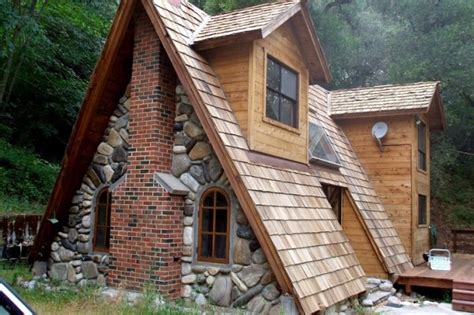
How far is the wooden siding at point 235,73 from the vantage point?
7.39 metres

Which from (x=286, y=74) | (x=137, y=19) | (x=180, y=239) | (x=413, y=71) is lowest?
(x=180, y=239)

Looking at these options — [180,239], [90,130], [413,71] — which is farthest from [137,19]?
[413,71]

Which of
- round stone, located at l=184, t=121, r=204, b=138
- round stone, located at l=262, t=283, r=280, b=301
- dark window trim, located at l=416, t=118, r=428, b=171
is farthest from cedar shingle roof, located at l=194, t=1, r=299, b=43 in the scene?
dark window trim, located at l=416, t=118, r=428, b=171

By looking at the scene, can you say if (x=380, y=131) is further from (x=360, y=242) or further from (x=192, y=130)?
(x=192, y=130)

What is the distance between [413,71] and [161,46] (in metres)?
13.9

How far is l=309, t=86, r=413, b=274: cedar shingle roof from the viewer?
10336 mm

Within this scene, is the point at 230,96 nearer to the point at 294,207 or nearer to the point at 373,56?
the point at 294,207

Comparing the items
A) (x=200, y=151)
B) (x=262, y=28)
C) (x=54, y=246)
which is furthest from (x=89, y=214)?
(x=262, y=28)

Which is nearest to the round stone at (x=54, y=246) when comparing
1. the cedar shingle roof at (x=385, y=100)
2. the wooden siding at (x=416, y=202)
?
the cedar shingle roof at (x=385, y=100)

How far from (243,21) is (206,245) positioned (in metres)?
3.60

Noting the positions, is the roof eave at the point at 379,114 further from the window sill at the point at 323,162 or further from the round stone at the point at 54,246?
the round stone at the point at 54,246

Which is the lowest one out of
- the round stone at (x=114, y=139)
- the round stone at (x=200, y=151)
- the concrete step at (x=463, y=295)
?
the concrete step at (x=463, y=295)

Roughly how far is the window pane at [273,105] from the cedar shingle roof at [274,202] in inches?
31.4

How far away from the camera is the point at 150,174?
23.7 ft
